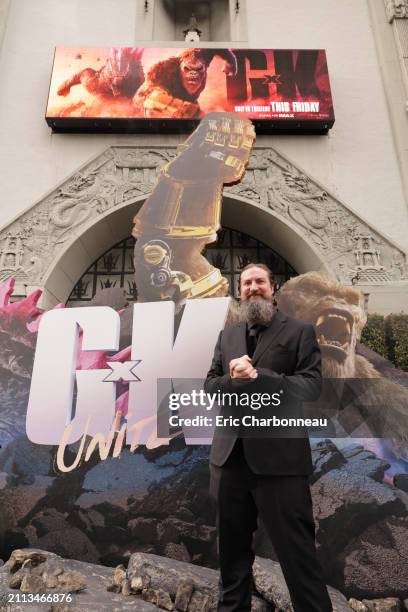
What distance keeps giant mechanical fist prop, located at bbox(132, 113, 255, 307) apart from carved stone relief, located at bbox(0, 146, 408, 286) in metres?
0.54

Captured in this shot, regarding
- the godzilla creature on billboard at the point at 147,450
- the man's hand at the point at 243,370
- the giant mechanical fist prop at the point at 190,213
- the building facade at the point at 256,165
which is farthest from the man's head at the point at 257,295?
the building facade at the point at 256,165

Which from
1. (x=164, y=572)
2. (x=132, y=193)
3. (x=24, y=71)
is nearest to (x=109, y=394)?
(x=164, y=572)

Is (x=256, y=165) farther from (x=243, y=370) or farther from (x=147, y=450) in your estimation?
(x=243, y=370)

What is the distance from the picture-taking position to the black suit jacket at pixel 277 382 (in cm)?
206

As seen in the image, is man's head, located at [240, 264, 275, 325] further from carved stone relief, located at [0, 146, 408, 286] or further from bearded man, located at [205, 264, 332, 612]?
carved stone relief, located at [0, 146, 408, 286]

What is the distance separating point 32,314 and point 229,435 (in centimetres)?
397

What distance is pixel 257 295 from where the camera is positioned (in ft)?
8.13

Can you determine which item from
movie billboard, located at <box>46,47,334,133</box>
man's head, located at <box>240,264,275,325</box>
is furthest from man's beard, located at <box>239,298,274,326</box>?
movie billboard, located at <box>46,47,334,133</box>

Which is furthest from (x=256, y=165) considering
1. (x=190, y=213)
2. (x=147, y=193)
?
(x=147, y=193)

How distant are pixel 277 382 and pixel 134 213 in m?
5.58

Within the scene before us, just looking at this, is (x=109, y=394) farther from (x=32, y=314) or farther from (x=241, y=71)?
(x=241, y=71)

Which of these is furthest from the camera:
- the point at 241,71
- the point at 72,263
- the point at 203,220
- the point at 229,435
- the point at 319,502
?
the point at 241,71

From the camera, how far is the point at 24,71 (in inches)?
306

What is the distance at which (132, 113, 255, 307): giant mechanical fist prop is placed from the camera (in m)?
5.62
